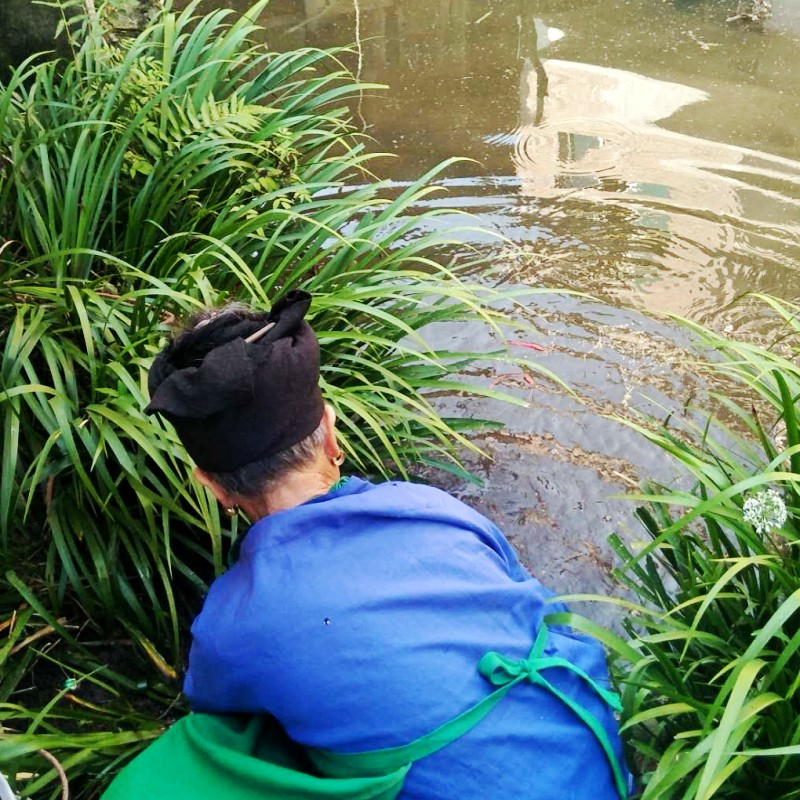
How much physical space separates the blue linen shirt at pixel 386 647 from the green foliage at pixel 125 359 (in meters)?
0.67

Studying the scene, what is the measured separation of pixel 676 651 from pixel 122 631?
1327mm

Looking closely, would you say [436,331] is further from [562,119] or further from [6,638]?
[562,119]

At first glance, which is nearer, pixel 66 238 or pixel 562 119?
pixel 66 238

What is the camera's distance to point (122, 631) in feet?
6.89

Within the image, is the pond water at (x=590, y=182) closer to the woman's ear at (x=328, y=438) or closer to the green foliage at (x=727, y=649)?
the green foliage at (x=727, y=649)

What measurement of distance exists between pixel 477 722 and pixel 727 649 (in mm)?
568

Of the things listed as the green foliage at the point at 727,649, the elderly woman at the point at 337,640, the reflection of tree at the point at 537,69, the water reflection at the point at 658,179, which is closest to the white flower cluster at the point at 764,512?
the green foliage at the point at 727,649

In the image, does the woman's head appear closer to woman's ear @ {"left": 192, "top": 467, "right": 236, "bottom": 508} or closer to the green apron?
woman's ear @ {"left": 192, "top": 467, "right": 236, "bottom": 508}

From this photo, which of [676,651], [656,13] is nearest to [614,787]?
[676,651]

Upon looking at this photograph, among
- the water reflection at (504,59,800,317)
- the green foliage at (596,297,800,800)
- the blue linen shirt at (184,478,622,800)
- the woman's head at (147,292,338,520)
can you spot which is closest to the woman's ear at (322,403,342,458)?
the woman's head at (147,292,338,520)

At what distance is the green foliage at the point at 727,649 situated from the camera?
124 centimetres

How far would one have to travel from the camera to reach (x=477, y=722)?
46.0 inches

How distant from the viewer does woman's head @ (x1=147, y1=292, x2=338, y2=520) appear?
4.11 ft

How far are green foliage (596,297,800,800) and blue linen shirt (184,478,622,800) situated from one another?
0.57ft
